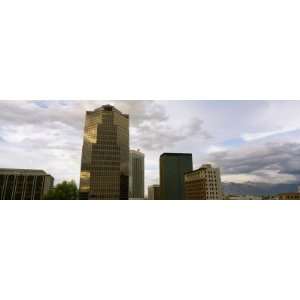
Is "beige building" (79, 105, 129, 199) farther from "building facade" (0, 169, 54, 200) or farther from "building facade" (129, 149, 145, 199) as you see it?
"building facade" (0, 169, 54, 200)

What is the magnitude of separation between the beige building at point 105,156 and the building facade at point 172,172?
6937 millimetres

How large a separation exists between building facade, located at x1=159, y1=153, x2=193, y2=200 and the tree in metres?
11.6

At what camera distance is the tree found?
29.2 metres

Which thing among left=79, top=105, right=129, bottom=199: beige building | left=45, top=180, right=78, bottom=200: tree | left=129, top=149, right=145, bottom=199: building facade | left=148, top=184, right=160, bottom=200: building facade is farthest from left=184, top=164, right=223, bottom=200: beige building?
left=45, top=180, right=78, bottom=200: tree

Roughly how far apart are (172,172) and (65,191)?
15.9m

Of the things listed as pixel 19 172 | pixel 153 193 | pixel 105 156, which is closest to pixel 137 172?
pixel 153 193

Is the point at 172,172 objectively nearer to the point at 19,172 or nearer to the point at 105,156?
the point at 105,156

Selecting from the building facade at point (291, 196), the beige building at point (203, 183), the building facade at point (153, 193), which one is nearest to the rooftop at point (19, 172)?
the building facade at point (153, 193)

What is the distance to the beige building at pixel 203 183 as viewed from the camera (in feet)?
113

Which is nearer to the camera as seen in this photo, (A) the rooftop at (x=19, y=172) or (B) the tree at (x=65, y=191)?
(B) the tree at (x=65, y=191)

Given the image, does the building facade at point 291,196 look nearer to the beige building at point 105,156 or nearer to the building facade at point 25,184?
the beige building at point 105,156

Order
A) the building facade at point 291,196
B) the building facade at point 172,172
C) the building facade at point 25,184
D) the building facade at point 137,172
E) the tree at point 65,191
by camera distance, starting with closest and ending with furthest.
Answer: the building facade at point 291,196 → the tree at point 65,191 → the building facade at point 137,172 → the building facade at point 172,172 → the building facade at point 25,184

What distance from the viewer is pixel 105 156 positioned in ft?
144
